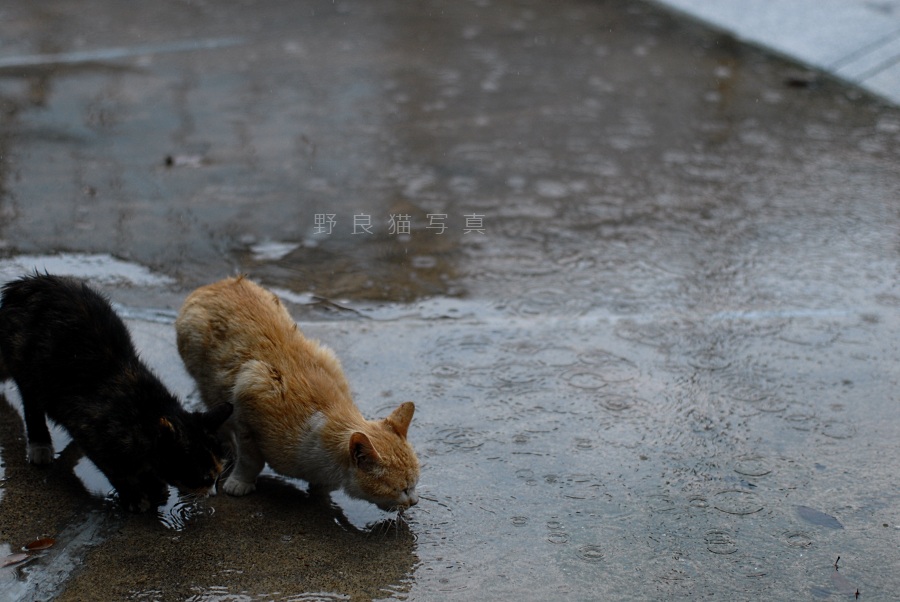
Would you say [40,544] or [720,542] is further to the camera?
[720,542]

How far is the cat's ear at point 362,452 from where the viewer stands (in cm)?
344

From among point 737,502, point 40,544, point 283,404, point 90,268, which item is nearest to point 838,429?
point 737,502

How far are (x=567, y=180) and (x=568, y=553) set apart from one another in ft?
12.9

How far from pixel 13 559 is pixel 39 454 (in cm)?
63

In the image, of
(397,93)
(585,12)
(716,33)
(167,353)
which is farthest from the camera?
(585,12)

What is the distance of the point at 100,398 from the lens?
3658 mm

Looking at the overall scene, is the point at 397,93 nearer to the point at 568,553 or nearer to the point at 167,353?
the point at 167,353

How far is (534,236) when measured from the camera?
20.0ft

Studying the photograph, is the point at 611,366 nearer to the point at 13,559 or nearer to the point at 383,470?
the point at 383,470

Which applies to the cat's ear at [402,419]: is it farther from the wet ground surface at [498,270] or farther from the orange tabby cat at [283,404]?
the wet ground surface at [498,270]

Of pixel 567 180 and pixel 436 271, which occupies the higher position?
pixel 567 180

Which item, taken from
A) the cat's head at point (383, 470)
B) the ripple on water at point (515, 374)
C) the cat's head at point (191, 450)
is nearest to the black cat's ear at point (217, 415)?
the cat's head at point (191, 450)

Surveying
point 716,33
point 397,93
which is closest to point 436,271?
point 397,93

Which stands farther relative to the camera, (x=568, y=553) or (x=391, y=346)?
(x=391, y=346)
